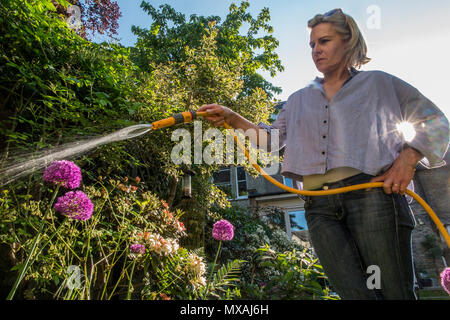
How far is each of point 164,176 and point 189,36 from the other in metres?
6.53

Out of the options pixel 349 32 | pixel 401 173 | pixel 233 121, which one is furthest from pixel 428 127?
pixel 233 121

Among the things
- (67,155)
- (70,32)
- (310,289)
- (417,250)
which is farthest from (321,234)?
(417,250)

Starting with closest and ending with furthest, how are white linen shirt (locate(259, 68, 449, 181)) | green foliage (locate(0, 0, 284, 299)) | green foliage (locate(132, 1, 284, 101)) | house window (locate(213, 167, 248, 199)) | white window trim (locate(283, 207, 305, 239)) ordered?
white linen shirt (locate(259, 68, 449, 181)) → green foliage (locate(0, 0, 284, 299)) → green foliage (locate(132, 1, 284, 101)) → white window trim (locate(283, 207, 305, 239)) → house window (locate(213, 167, 248, 199))

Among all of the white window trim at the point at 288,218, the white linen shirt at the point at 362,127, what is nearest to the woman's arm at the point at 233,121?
the white linen shirt at the point at 362,127

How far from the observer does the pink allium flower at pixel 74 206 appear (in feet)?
5.54

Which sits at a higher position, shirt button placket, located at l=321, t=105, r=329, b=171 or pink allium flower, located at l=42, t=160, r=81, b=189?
shirt button placket, located at l=321, t=105, r=329, b=171

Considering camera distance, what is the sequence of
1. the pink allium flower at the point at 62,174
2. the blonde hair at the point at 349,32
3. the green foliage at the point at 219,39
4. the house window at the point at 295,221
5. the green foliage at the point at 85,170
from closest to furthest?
the blonde hair at the point at 349,32 → the pink allium flower at the point at 62,174 → the green foliage at the point at 85,170 → the green foliage at the point at 219,39 → the house window at the point at 295,221

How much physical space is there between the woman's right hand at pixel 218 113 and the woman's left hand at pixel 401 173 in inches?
36.0

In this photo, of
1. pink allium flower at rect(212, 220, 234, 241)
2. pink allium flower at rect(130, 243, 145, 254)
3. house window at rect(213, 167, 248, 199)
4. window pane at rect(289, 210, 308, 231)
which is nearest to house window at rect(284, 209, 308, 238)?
window pane at rect(289, 210, 308, 231)

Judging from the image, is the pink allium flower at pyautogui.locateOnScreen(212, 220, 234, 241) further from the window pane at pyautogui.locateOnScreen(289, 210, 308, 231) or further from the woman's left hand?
the window pane at pyautogui.locateOnScreen(289, 210, 308, 231)

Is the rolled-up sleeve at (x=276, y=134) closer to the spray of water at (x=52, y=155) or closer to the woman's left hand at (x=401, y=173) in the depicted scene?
the woman's left hand at (x=401, y=173)

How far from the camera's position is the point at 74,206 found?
172 centimetres

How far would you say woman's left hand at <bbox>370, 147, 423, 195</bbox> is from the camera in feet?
3.77
